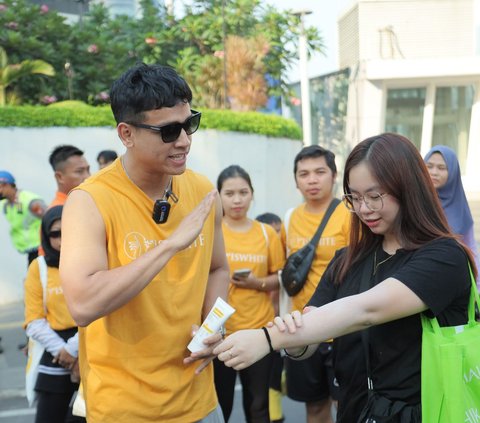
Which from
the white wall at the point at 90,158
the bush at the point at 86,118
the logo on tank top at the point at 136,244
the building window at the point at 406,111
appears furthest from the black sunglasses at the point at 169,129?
the building window at the point at 406,111

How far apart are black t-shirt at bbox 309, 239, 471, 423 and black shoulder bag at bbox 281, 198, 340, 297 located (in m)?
1.90

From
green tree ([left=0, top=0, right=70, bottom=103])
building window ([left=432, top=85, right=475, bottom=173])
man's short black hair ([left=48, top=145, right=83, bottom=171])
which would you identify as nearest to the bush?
green tree ([left=0, top=0, right=70, bottom=103])

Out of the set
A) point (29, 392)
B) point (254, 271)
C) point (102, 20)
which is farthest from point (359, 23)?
point (29, 392)

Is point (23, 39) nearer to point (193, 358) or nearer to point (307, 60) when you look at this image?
point (307, 60)

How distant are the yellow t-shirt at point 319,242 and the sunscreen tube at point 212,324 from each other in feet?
6.48

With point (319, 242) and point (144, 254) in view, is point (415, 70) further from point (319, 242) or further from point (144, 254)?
point (144, 254)

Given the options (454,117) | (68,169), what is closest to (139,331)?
(68,169)

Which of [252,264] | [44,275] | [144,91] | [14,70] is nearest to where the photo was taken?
[144,91]

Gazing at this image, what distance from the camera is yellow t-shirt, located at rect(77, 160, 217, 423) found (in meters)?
2.34

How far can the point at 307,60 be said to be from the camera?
51.4 feet

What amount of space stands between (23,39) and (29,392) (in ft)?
32.0

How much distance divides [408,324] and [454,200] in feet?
9.85

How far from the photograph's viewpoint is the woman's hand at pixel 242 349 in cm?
216

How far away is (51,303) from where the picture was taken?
3.92 m
